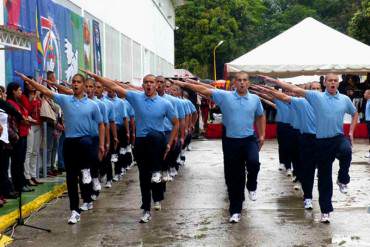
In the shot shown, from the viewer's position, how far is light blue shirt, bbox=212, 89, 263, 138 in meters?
10.2

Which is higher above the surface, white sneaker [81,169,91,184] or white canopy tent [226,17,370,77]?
white canopy tent [226,17,370,77]

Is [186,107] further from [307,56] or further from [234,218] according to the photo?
[307,56]

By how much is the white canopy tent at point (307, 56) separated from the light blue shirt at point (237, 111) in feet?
40.8

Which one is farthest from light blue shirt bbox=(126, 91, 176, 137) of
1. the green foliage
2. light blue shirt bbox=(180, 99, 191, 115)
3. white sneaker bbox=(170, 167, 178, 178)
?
the green foliage

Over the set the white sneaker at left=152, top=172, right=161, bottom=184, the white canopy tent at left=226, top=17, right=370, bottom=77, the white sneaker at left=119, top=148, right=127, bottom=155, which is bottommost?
the white sneaker at left=152, top=172, right=161, bottom=184

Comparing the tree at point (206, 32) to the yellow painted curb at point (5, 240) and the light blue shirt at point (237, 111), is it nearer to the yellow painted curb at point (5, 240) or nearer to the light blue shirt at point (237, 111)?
the light blue shirt at point (237, 111)

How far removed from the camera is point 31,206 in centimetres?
1148

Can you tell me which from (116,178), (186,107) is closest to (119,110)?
(116,178)

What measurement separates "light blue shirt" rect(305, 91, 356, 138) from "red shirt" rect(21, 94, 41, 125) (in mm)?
5381

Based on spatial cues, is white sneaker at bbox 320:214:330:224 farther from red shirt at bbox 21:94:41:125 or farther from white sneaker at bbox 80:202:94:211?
red shirt at bbox 21:94:41:125

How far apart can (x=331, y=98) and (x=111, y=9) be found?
57.1ft

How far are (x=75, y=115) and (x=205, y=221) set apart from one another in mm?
2273

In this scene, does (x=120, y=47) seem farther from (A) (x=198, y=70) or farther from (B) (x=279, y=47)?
(A) (x=198, y=70)

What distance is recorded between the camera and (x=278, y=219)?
1051 centimetres
